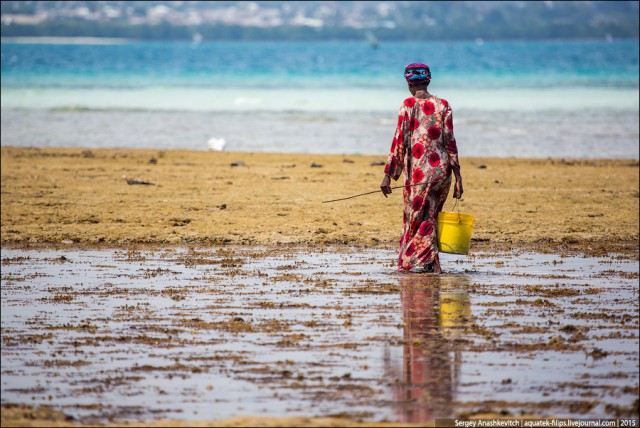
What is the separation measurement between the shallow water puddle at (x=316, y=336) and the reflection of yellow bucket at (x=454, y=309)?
0.01m

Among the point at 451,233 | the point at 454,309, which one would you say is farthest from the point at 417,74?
the point at 454,309

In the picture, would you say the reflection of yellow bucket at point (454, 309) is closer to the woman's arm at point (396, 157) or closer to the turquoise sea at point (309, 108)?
the woman's arm at point (396, 157)

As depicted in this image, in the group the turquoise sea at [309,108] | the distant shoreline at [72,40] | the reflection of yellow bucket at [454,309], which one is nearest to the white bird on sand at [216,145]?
the turquoise sea at [309,108]

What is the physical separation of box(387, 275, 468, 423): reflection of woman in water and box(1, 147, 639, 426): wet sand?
20 millimetres

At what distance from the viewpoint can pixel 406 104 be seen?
8922mm

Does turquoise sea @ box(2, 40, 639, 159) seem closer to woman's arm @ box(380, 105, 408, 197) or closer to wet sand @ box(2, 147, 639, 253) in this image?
wet sand @ box(2, 147, 639, 253)

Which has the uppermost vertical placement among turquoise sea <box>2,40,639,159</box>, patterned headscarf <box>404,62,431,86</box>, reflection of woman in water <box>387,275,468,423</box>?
turquoise sea <box>2,40,639,159</box>

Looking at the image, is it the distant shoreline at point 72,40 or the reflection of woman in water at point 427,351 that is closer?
the reflection of woman in water at point 427,351

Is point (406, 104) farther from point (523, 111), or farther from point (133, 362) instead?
point (523, 111)

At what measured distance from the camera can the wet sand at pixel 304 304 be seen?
18.0 ft

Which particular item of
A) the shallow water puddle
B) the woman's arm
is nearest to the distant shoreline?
the woman's arm

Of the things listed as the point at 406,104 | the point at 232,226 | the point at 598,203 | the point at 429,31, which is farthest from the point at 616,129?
the point at 429,31

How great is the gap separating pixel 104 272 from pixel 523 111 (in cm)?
2545

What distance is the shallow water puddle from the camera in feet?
17.8
